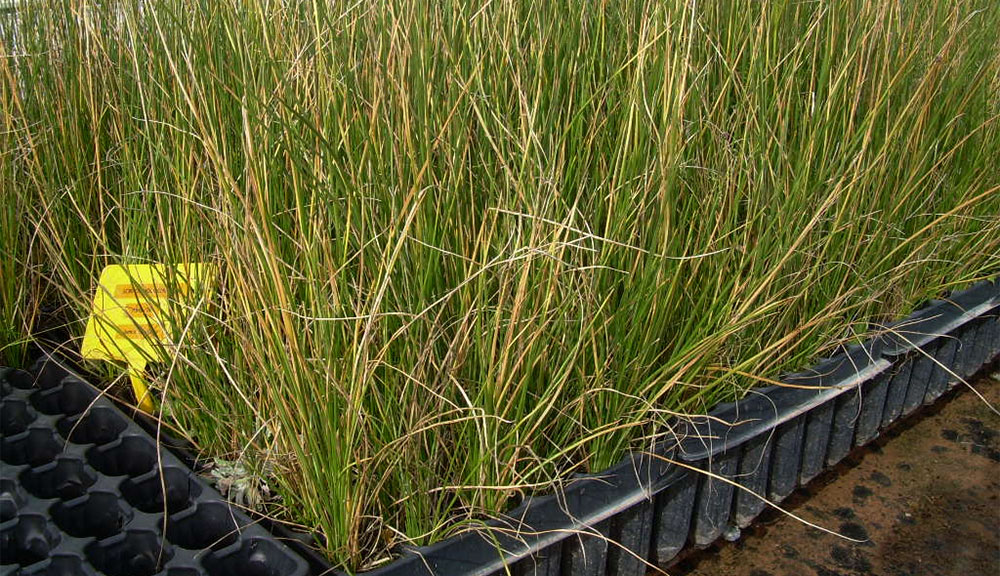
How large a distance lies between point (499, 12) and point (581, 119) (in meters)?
0.30

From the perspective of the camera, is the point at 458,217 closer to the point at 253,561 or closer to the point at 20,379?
the point at 253,561

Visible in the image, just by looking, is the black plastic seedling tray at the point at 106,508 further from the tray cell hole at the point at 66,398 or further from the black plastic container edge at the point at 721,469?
the black plastic container edge at the point at 721,469

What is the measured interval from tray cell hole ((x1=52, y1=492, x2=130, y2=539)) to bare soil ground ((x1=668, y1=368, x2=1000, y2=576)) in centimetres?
108

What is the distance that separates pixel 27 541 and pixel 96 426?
0.31 m

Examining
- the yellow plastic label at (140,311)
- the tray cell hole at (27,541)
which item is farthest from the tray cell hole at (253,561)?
the yellow plastic label at (140,311)

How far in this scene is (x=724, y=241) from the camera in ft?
5.75

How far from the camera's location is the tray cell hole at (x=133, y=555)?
1246 millimetres

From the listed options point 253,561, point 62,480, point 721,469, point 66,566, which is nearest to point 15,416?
point 62,480

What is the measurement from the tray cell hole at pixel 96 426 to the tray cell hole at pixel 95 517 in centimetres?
22

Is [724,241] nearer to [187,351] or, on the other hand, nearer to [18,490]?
[187,351]

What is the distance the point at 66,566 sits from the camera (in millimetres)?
1225

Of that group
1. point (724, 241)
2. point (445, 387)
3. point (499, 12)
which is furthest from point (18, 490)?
point (724, 241)

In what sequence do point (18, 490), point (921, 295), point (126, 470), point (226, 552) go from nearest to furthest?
point (226, 552)
point (18, 490)
point (126, 470)
point (921, 295)

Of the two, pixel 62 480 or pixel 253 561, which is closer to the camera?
pixel 253 561
